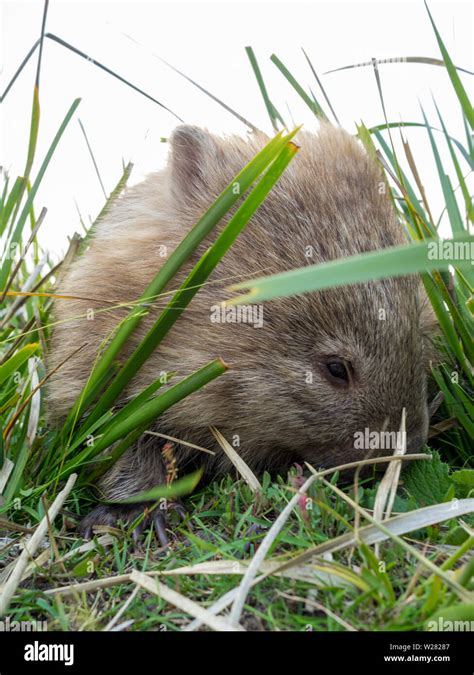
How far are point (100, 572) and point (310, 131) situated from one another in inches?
94.4

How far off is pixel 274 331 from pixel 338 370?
317 mm

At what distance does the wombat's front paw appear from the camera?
9.01ft

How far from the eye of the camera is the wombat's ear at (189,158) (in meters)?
3.29

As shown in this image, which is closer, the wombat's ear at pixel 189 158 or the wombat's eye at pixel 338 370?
the wombat's eye at pixel 338 370

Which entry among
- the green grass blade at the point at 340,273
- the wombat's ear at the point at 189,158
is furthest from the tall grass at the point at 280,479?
the wombat's ear at the point at 189,158

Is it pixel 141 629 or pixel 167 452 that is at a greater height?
pixel 167 452

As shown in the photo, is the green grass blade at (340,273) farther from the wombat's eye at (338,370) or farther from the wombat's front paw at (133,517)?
the wombat's front paw at (133,517)

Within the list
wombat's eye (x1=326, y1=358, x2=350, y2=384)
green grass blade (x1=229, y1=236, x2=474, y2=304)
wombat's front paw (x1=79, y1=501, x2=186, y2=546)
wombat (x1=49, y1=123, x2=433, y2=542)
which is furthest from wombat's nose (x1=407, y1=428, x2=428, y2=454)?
green grass blade (x1=229, y1=236, x2=474, y2=304)

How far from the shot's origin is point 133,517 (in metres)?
2.93

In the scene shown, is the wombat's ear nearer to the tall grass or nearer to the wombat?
the wombat
